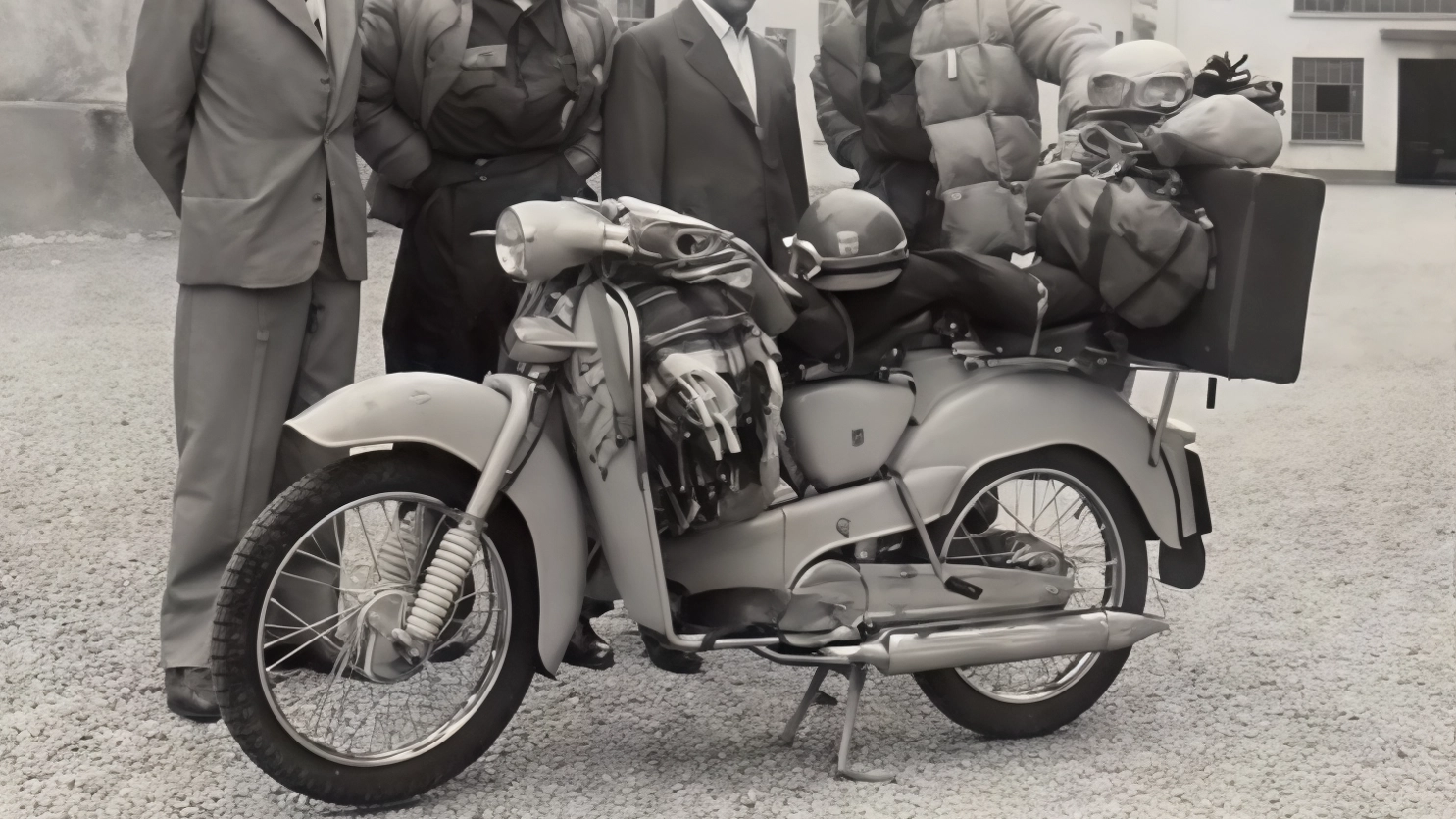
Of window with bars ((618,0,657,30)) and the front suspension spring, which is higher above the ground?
the front suspension spring

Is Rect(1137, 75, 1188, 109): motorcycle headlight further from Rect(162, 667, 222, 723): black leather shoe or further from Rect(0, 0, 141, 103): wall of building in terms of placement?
Rect(0, 0, 141, 103): wall of building

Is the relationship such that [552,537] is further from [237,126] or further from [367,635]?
[237,126]

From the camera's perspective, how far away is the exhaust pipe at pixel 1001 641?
3168 millimetres

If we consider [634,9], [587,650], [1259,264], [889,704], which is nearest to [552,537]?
[587,650]

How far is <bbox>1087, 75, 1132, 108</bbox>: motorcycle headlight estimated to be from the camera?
11.6 feet

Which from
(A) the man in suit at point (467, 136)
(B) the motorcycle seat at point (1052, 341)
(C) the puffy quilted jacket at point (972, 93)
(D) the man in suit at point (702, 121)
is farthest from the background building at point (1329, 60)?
(B) the motorcycle seat at point (1052, 341)

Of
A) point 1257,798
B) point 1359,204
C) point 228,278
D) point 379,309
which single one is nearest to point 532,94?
point 228,278

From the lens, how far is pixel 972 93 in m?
4.11

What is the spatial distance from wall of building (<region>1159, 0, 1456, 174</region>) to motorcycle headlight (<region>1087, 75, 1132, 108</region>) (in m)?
7.07

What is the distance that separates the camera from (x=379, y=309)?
982cm

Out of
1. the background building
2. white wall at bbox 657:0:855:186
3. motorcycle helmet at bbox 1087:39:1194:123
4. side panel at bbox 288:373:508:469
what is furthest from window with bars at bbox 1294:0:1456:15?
side panel at bbox 288:373:508:469

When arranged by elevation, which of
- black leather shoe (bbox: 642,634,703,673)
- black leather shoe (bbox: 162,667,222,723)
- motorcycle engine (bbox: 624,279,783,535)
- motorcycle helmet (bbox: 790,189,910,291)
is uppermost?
motorcycle helmet (bbox: 790,189,910,291)

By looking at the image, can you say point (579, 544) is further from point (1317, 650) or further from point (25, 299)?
point (25, 299)

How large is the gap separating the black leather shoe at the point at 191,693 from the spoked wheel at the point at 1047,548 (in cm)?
152
